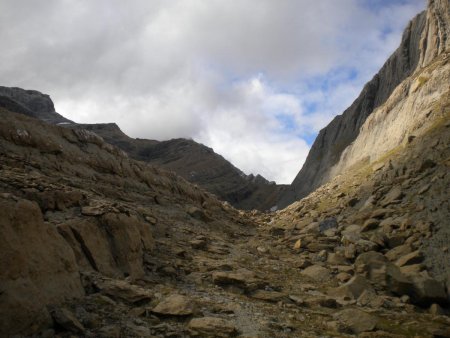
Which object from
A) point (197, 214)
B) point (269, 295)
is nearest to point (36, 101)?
point (197, 214)

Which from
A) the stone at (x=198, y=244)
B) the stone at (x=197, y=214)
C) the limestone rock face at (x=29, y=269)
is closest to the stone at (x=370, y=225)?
the stone at (x=198, y=244)

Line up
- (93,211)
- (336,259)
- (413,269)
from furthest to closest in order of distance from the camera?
1. (336,259)
2. (413,269)
3. (93,211)

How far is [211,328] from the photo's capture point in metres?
11.4

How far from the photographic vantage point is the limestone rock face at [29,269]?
9180 mm

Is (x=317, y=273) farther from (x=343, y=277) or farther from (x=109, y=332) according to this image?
(x=109, y=332)

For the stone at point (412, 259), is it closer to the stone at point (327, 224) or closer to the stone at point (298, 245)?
the stone at point (298, 245)

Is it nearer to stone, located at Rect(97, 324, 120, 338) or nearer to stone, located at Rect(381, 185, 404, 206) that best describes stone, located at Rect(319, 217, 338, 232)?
stone, located at Rect(381, 185, 404, 206)

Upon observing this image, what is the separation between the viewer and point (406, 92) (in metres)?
49.4

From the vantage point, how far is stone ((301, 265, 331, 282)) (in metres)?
20.3

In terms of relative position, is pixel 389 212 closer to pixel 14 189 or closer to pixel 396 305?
pixel 396 305

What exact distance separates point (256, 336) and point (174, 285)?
5.62 metres

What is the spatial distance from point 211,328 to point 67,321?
3.99 metres

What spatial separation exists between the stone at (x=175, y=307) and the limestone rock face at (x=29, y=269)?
242 centimetres

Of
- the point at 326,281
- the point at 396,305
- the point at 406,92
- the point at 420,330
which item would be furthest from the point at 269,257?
the point at 406,92
